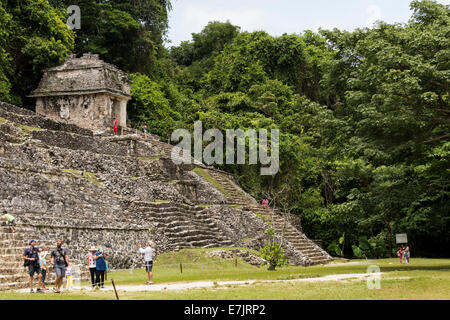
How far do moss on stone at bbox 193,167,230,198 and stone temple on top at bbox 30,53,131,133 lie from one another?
4.95 metres

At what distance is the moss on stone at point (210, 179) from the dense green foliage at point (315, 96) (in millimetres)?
3169

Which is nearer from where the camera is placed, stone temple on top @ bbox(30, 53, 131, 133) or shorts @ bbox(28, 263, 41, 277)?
shorts @ bbox(28, 263, 41, 277)

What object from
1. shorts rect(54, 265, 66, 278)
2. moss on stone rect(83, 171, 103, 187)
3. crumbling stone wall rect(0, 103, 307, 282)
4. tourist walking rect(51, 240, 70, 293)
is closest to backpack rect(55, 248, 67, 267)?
tourist walking rect(51, 240, 70, 293)

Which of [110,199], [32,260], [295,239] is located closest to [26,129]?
[110,199]

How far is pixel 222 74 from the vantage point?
137 ft

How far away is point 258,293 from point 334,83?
11343 millimetres

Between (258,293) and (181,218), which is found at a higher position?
(181,218)

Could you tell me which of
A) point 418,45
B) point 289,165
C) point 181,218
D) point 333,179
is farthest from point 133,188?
point 333,179

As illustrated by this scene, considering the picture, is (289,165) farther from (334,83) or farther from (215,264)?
(215,264)

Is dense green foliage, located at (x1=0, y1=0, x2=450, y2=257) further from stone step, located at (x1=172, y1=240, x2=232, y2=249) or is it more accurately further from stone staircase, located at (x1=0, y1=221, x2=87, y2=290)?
stone staircase, located at (x1=0, y1=221, x2=87, y2=290)

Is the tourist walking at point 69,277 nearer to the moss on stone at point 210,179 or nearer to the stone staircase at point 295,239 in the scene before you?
the stone staircase at point 295,239

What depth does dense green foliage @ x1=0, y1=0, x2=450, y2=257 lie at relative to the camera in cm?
1681

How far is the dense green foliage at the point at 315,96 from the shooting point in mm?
16812

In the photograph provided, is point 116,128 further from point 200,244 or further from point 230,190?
point 200,244
